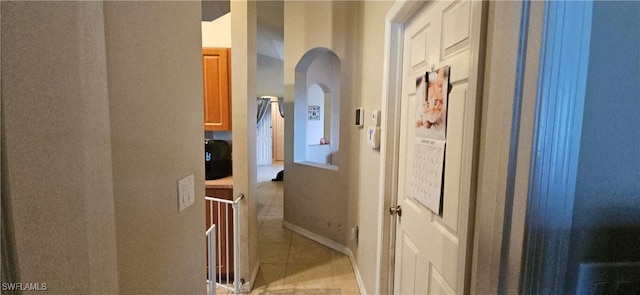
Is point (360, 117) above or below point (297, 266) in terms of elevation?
above

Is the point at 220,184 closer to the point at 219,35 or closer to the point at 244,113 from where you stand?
the point at 244,113

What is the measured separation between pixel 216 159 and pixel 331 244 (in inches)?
62.5

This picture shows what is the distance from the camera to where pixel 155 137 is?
0.79m

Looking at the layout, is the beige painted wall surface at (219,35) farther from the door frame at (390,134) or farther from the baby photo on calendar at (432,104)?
the baby photo on calendar at (432,104)

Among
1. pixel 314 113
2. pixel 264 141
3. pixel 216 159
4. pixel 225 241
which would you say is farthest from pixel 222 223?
pixel 264 141

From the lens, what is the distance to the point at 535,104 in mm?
469

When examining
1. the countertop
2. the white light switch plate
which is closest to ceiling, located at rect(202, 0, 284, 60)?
the countertop

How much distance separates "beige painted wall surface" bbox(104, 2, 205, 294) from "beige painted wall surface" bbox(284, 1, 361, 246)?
1614 millimetres

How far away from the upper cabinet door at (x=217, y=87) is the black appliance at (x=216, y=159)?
16 cm

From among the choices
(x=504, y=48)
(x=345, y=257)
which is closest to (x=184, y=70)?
(x=504, y=48)

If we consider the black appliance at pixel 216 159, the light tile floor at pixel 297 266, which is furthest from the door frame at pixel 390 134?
the black appliance at pixel 216 159

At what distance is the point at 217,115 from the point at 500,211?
2181 millimetres

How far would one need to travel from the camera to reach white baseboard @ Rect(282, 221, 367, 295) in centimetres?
232

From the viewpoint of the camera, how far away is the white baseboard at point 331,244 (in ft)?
7.61
